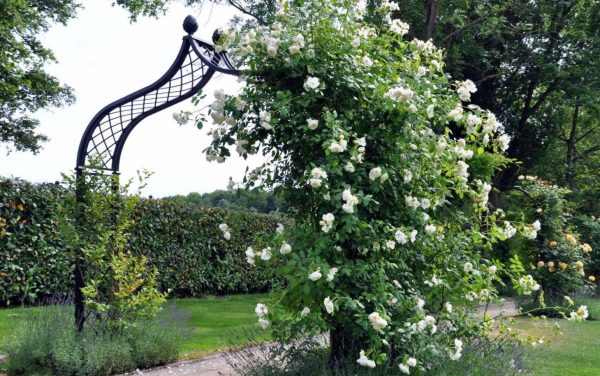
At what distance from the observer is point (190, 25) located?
598cm

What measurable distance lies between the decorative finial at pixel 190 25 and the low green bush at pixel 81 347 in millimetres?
3011

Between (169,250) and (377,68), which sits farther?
(169,250)

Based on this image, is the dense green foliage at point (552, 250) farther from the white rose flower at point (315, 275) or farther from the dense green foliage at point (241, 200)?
the white rose flower at point (315, 275)

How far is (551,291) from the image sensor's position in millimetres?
11227

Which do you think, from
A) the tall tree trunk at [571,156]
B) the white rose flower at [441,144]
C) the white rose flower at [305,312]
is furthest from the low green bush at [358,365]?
the tall tree trunk at [571,156]

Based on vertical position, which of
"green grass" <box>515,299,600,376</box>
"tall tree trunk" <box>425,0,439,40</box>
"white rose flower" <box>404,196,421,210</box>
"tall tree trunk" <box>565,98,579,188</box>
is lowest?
"green grass" <box>515,299,600,376</box>

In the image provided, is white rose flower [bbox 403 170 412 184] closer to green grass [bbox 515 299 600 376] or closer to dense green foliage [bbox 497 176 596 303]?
green grass [bbox 515 299 600 376]

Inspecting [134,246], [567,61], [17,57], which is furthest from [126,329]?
[567,61]

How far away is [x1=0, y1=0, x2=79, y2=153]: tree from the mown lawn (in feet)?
25.2

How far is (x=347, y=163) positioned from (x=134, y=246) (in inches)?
297

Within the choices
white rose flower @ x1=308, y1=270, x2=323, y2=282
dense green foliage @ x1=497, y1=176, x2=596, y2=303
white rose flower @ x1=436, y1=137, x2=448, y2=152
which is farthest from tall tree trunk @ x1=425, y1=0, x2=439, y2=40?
white rose flower @ x1=308, y1=270, x2=323, y2=282

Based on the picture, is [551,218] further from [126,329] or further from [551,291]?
[126,329]

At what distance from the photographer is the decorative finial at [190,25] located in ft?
19.6

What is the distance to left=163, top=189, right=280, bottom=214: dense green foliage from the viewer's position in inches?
173
